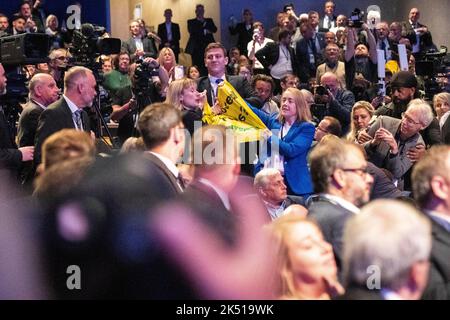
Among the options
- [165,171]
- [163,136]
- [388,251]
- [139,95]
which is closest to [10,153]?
[139,95]

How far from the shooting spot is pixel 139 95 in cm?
578

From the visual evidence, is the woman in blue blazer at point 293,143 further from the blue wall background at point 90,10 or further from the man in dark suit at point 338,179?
the blue wall background at point 90,10

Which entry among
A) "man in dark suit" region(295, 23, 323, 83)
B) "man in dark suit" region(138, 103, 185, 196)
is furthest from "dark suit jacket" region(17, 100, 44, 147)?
"man in dark suit" region(295, 23, 323, 83)

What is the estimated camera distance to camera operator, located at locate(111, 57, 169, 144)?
19.0 feet

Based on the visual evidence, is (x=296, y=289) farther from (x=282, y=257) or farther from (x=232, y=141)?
(x=232, y=141)

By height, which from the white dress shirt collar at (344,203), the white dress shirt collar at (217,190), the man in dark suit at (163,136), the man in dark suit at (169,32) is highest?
the man in dark suit at (169,32)

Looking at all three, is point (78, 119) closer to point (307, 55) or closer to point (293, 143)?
point (293, 143)

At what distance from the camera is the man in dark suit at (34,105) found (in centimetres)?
513

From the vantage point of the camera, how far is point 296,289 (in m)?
2.58

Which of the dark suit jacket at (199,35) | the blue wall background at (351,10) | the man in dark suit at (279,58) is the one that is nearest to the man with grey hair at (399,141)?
the man in dark suit at (279,58)

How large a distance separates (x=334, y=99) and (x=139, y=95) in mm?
2026

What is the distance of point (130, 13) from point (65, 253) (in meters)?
11.8

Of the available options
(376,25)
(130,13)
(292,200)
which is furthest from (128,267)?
(130,13)

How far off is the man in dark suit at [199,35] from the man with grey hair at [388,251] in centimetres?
992
